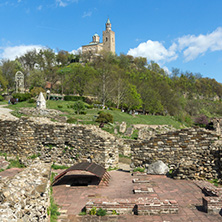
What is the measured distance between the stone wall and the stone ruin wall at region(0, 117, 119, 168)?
483cm

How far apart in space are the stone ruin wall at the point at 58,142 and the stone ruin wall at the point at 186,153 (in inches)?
56.2

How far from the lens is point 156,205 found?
17.0ft

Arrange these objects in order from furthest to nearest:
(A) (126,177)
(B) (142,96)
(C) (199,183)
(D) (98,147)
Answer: (B) (142,96)
(D) (98,147)
(A) (126,177)
(C) (199,183)

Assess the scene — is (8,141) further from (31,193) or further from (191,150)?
(191,150)

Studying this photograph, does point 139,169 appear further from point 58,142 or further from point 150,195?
point 58,142

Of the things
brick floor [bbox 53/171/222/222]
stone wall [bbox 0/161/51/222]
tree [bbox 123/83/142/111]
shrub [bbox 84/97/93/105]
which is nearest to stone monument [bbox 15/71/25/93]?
shrub [bbox 84/97/93/105]

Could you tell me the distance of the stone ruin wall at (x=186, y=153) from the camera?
26.3 feet

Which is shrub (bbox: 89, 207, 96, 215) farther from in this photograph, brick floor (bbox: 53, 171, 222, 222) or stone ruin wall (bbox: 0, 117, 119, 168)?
stone ruin wall (bbox: 0, 117, 119, 168)

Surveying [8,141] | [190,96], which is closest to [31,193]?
[8,141]

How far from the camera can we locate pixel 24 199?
12.7 ft

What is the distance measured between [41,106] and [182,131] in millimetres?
25664

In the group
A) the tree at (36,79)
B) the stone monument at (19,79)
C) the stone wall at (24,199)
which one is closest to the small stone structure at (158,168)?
the stone wall at (24,199)

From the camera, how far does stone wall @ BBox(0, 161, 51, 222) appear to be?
10.9 feet

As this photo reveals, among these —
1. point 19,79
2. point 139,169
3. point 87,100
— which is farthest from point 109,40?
point 139,169
